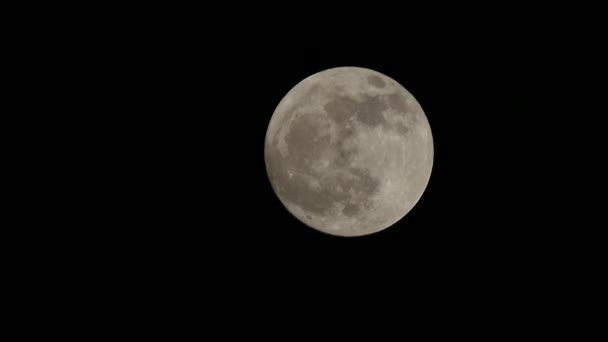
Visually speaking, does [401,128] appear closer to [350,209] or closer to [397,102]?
[397,102]

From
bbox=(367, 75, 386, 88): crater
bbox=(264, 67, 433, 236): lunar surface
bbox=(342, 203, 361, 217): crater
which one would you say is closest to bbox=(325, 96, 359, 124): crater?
bbox=(264, 67, 433, 236): lunar surface

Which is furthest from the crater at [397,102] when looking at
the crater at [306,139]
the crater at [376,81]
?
the crater at [306,139]

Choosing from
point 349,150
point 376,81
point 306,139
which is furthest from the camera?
point 376,81

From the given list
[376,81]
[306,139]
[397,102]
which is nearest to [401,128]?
[397,102]

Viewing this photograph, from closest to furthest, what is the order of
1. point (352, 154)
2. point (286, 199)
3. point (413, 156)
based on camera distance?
point (352, 154)
point (413, 156)
point (286, 199)

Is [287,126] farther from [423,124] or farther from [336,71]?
[423,124]

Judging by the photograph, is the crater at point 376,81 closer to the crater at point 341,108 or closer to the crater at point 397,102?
the crater at point 397,102

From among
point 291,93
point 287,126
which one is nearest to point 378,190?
point 287,126
